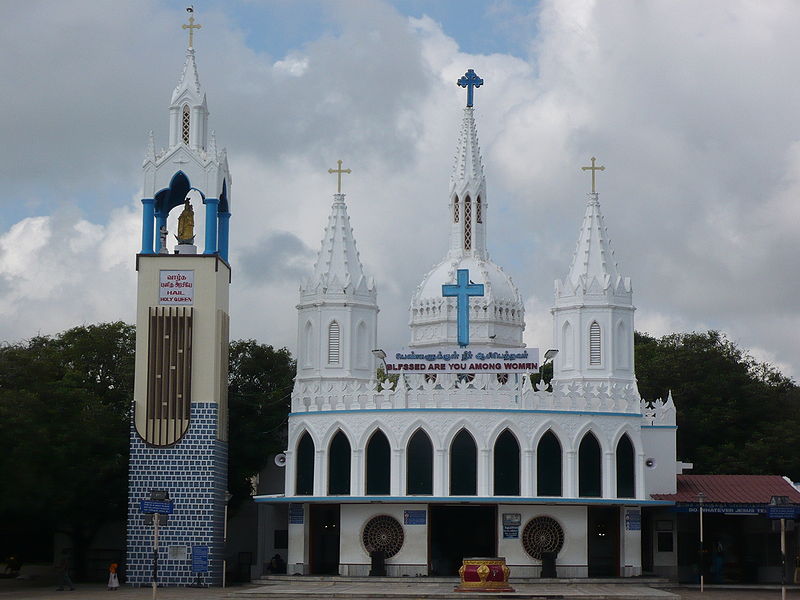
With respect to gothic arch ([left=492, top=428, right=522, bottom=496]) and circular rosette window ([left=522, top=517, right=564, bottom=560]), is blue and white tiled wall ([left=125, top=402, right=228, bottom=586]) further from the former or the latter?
circular rosette window ([left=522, top=517, right=564, bottom=560])

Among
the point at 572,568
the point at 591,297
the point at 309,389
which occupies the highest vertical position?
the point at 591,297

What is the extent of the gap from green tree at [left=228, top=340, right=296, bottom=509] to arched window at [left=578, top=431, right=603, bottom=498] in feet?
50.3

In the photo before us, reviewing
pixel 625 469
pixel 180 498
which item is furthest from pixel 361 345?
pixel 625 469

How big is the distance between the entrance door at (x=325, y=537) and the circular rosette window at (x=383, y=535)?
2674mm

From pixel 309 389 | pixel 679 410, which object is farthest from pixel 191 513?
pixel 679 410

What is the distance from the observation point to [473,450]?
58.0m

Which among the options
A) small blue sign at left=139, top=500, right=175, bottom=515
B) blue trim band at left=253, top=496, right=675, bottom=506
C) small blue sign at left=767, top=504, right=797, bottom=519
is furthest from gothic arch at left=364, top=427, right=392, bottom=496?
→ small blue sign at left=767, top=504, right=797, bottom=519

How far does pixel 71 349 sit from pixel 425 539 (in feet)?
69.4

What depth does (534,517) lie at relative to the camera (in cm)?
5806

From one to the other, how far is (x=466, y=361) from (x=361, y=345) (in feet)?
22.4

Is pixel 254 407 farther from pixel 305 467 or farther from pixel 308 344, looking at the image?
pixel 305 467

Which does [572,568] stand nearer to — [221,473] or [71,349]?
[221,473]

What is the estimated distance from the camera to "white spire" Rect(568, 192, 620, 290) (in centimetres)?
6388

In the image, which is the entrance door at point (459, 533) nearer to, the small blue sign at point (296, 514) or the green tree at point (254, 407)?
the small blue sign at point (296, 514)
